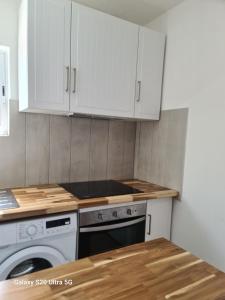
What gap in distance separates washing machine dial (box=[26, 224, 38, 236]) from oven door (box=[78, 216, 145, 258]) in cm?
29

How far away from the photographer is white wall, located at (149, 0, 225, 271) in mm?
1479

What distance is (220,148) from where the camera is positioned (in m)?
1.47

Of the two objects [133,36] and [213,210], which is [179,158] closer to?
[213,210]

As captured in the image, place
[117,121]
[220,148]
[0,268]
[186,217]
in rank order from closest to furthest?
[0,268] < [220,148] < [186,217] < [117,121]

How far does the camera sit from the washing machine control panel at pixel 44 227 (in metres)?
1.22

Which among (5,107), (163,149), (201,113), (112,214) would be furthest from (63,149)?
(201,113)

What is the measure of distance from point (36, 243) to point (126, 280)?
2.58ft

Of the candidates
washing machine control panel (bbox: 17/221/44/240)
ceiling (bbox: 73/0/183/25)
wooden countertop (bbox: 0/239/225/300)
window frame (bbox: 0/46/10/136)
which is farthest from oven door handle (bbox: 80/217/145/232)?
ceiling (bbox: 73/0/183/25)

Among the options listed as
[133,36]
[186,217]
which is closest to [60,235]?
[186,217]

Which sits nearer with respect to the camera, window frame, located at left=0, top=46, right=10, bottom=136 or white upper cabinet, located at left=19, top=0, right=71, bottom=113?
white upper cabinet, located at left=19, top=0, right=71, bottom=113

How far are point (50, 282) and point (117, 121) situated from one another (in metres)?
1.66

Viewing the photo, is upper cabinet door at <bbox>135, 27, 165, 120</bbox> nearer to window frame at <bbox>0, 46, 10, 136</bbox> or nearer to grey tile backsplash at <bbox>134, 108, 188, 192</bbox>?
grey tile backsplash at <bbox>134, 108, 188, 192</bbox>

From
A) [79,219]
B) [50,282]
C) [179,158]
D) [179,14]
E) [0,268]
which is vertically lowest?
[0,268]

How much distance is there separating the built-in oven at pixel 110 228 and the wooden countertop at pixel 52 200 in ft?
0.23
